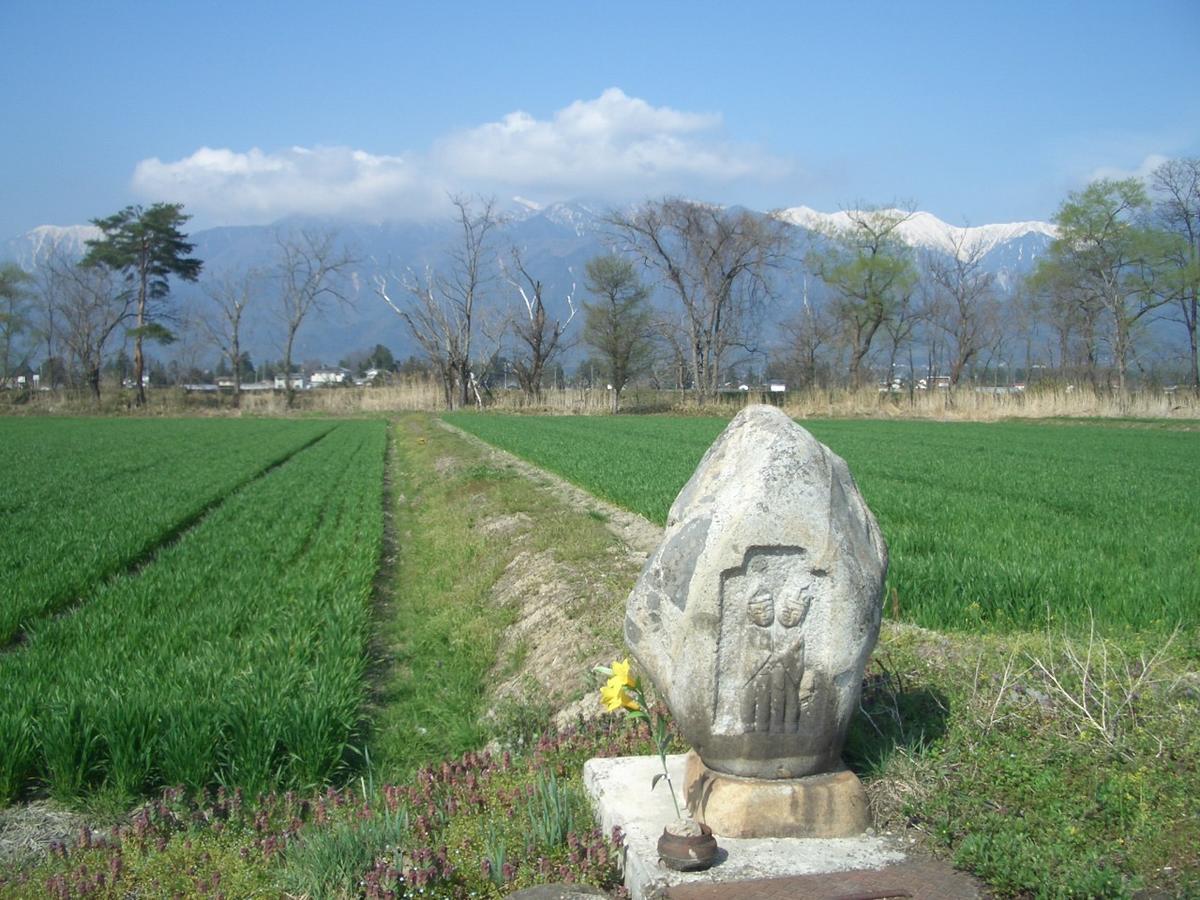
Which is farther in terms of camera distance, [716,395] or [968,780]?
[716,395]

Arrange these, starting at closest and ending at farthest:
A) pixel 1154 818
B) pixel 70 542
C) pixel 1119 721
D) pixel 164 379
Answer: pixel 1154 818 < pixel 1119 721 < pixel 70 542 < pixel 164 379

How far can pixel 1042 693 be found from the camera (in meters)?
4.89

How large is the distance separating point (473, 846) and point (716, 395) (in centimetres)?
5715

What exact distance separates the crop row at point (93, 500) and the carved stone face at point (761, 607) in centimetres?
655

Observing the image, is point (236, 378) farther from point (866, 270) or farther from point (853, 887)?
point (853, 887)

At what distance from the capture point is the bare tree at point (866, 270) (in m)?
65.8

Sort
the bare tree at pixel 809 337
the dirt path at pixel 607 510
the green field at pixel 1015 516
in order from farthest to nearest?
A: the bare tree at pixel 809 337 → the dirt path at pixel 607 510 → the green field at pixel 1015 516

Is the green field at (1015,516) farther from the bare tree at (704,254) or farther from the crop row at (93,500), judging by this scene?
the bare tree at (704,254)

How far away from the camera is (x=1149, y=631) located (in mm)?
6410

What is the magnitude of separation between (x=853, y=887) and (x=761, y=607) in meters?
0.98

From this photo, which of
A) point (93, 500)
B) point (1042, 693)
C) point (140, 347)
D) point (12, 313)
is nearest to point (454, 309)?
point (140, 347)

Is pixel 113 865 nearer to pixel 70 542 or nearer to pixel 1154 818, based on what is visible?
pixel 1154 818

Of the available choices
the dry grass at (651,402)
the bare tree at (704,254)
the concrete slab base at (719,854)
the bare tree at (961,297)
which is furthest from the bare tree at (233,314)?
the concrete slab base at (719,854)

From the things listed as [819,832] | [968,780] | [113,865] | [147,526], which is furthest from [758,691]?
[147,526]
